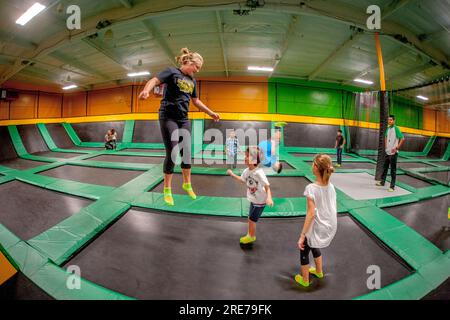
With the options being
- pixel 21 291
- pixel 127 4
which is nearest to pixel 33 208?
pixel 21 291

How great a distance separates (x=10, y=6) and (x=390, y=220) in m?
9.78

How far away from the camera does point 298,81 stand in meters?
9.70

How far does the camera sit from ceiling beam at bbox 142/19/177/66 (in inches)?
210

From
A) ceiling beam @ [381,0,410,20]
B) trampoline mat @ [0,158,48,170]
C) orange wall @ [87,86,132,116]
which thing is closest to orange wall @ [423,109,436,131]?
ceiling beam @ [381,0,410,20]

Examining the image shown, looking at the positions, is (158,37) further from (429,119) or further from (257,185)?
(429,119)

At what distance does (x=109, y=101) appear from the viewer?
35.9 ft

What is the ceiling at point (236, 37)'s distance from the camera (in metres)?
4.45

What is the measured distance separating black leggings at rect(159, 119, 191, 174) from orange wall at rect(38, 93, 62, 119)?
14649 millimetres

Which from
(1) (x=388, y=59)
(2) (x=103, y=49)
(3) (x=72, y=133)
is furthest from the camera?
(3) (x=72, y=133)

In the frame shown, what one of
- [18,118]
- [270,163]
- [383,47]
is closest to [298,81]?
[383,47]

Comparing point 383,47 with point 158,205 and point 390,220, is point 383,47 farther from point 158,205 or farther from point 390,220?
point 158,205

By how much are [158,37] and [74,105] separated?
997 cm

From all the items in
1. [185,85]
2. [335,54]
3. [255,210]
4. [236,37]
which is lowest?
[255,210]

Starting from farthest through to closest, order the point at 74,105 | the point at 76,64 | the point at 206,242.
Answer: the point at 74,105
the point at 76,64
the point at 206,242
